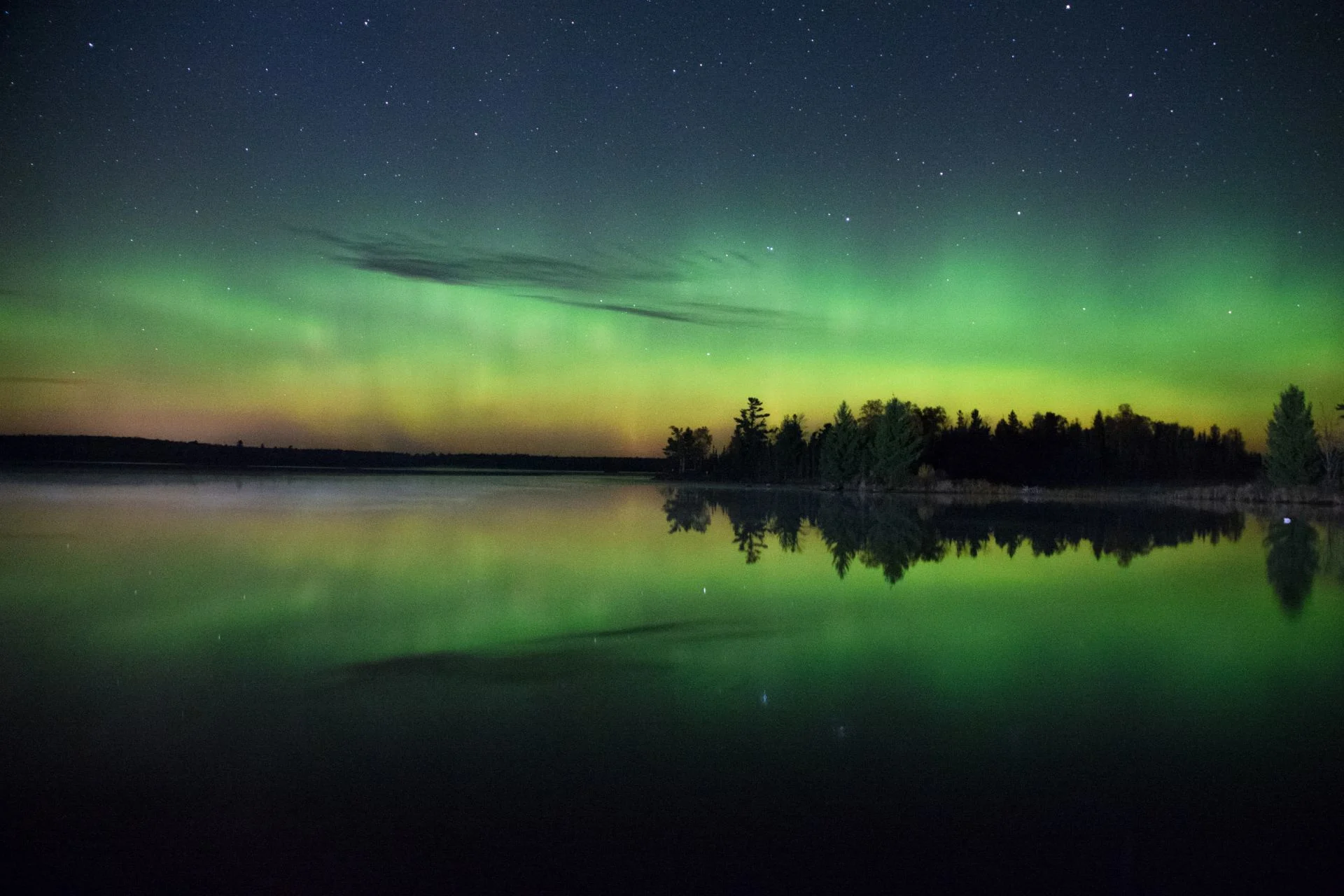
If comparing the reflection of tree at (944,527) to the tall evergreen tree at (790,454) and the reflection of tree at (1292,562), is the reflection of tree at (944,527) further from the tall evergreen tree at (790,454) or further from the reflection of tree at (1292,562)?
the tall evergreen tree at (790,454)

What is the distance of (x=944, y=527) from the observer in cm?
2530

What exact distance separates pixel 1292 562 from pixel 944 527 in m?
9.46

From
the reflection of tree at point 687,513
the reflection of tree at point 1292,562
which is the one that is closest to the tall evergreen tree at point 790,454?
the reflection of tree at point 687,513

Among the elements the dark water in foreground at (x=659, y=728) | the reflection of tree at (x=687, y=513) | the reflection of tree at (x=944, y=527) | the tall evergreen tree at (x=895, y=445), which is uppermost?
the tall evergreen tree at (x=895, y=445)

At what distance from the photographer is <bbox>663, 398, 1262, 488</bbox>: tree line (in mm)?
66812

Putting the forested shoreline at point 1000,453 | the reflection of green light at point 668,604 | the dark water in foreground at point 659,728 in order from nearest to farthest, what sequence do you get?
the dark water in foreground at point 659,728
the reflection of green light at point 668,604
the forested shoreline at point 1000,453

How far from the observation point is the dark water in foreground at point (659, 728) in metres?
4.16

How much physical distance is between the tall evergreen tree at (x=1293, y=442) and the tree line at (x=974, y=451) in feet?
72.0

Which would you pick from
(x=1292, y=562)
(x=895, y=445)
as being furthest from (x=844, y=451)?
(x=1292, y=562)

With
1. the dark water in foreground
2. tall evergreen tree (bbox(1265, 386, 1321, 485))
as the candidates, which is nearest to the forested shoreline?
tall evergreen tree (bbox(1265, 386, 1321, 485))

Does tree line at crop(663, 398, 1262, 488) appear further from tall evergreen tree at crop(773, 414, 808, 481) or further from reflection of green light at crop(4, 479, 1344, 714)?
reflection of green light at crop(4, 479, 1344, 714)

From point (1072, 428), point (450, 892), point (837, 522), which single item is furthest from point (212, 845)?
point (1072, 428)

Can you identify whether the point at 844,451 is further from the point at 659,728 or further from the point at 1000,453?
the point at 659,728

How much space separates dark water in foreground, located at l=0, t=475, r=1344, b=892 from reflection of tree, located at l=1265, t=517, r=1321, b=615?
0.72 ft
